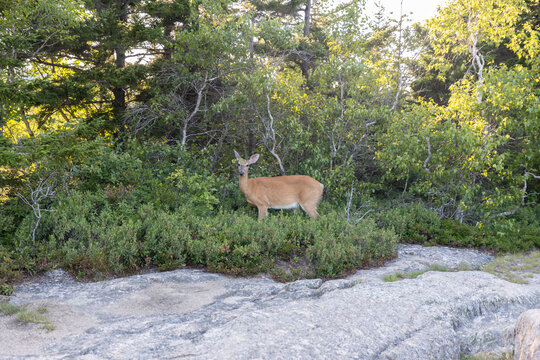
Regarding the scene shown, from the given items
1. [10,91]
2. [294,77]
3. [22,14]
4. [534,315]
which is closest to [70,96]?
[22,14]

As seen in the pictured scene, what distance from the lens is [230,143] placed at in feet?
46.4

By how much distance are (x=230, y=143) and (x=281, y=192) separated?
377cm

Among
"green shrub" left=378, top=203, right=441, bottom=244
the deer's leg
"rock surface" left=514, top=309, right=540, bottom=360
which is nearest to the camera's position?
"rock surface" left=514, top=309, right=540, bottom=360

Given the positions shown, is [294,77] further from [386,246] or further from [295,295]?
[295,295]

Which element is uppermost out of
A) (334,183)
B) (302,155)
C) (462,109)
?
(462,109)

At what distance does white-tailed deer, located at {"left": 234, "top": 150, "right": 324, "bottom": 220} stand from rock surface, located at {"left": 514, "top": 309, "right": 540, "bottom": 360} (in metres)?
7.46

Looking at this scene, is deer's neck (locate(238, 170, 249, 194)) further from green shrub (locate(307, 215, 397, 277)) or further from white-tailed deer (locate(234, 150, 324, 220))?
green shrub (locate(307, 215, 397, 277))

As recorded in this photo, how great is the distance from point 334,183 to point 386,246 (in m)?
4.03

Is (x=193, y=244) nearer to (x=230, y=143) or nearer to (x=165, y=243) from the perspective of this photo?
(x=165, y=243)

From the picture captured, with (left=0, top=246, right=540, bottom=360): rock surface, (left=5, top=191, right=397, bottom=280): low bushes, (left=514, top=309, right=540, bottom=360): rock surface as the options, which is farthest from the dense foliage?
(left=514, top=309, right=540, bottom=360): rock surface

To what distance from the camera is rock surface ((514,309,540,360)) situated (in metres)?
3.33

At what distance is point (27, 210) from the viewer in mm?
8758

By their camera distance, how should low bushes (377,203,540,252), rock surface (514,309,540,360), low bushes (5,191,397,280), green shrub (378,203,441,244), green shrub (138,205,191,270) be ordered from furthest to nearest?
green shrub (378,203,441,244) → low bushes (377,203,540,252) → green shrub (138,205,191,270) → low bushes (5,191,397,280) → rock surface (514,309,540,360)

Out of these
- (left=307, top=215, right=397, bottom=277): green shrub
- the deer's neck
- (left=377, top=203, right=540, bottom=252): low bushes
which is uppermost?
the deer's neck
